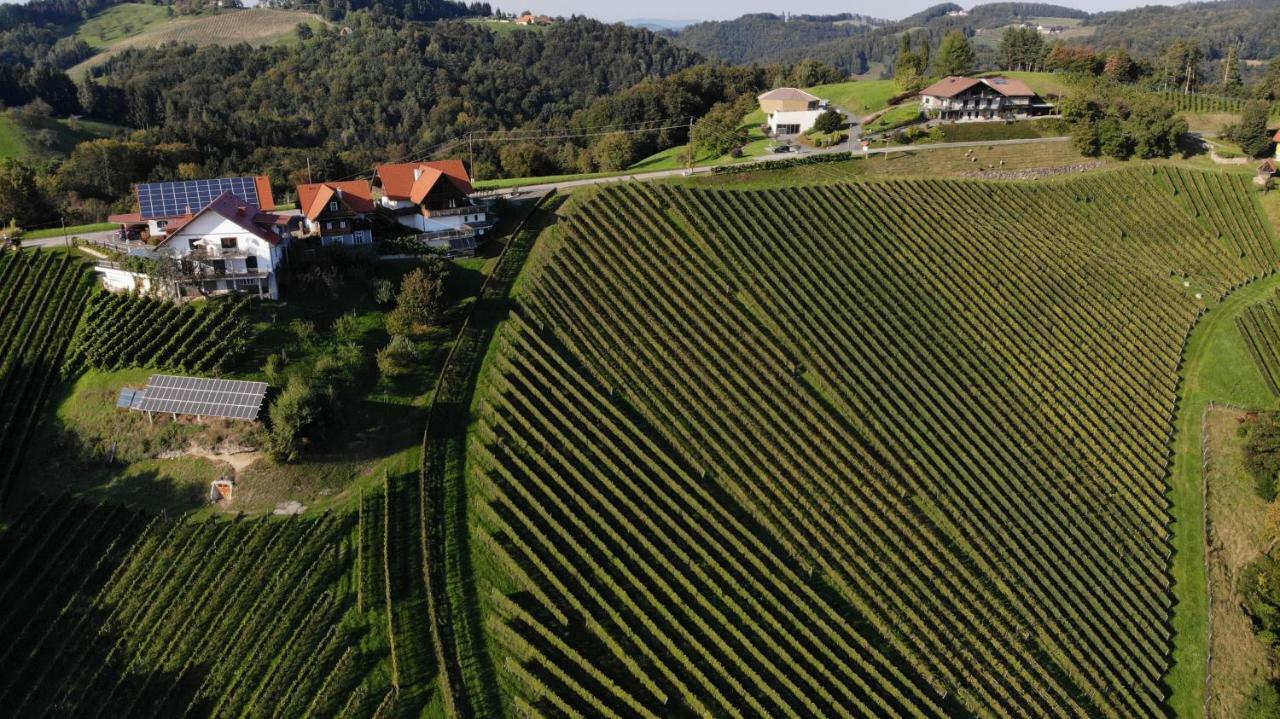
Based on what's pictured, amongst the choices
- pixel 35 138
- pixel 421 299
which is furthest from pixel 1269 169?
pixel 35 138

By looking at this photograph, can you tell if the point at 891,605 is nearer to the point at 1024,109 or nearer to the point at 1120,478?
the point at 1120,478

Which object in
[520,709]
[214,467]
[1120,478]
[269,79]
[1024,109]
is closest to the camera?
[520,709]

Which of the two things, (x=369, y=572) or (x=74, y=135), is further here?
(x=74, y=135)

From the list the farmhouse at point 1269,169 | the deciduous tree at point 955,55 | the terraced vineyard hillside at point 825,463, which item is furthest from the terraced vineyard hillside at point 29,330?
the farmhouse at point 1269,169

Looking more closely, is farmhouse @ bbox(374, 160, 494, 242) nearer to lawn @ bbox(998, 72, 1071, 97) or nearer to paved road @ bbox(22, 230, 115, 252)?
paved road @ bbox(22, 230, 115, 252)

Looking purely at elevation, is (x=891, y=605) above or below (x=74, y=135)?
below

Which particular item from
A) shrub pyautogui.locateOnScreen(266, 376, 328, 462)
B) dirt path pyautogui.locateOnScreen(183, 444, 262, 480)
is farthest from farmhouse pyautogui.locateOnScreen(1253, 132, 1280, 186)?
dirt path pyautogui.locateOnScreen(183, 444, 262, 480)

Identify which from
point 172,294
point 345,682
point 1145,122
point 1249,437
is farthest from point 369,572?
point 1145,122

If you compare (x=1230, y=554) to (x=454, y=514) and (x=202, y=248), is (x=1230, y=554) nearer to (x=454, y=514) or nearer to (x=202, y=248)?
(x=454, y=514)
